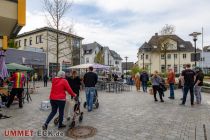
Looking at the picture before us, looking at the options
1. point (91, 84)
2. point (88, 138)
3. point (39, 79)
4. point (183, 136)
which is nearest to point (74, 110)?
point (88, 138)

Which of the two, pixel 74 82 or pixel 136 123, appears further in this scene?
pixel 74 82

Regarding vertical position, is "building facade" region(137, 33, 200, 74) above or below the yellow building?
above

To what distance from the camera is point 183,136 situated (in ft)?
18.5

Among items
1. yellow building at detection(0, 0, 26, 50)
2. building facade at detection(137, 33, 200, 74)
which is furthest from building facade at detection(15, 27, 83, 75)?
yellow building at detection(0, 0, 26, 50)

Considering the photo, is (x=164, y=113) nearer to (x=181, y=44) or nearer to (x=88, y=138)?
(x=88, y=138)

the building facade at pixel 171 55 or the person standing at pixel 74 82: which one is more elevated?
the building facade at pixel 171 55

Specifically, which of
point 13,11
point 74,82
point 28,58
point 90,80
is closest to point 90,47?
point 28,58

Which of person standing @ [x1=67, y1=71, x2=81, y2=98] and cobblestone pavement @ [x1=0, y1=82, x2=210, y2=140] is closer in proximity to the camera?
cobblestone pavement @ [x1=0, y1=82, x2=210, y2=140]

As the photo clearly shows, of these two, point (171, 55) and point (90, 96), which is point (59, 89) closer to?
point (90, 96)

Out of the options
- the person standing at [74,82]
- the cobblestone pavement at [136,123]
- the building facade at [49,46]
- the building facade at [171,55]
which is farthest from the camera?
the building facade at [171,55]

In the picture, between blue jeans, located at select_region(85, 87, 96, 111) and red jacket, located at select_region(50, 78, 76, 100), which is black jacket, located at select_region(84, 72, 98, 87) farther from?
red jacket, located at select_region(50, 78, 76, 100)

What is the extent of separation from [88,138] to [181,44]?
61747mm

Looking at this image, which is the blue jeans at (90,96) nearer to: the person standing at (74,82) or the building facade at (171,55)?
the person standing at (74,82)

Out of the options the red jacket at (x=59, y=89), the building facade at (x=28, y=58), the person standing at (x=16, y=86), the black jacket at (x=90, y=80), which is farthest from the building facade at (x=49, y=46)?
the red jacket at (x=59, y=89)
